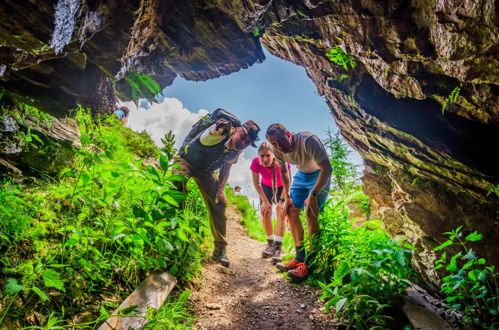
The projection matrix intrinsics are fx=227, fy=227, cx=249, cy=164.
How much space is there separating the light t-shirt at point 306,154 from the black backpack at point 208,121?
986 millimetres

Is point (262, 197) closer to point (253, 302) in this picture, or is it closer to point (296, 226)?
point (296, 226)

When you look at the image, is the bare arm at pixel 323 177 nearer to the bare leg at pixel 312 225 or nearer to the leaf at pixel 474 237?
the bare leg at pixel 312 225

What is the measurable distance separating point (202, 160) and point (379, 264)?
120 inches

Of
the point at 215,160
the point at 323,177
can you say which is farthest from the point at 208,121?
the point at 323,177

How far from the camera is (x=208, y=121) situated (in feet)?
13.9

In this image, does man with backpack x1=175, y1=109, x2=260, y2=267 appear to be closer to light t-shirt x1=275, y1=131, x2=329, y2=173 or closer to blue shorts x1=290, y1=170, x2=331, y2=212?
light t-shirt x1=275, y1=131, x2=329, y2=173

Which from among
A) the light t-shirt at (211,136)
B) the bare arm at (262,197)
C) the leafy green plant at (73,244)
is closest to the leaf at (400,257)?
the leafy green plant at (73,244)

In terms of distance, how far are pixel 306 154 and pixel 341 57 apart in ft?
5.67

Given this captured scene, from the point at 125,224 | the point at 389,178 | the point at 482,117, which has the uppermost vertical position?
the point at 482,117

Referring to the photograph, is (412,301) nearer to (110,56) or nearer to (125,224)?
(125,224)

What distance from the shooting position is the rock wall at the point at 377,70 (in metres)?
2.34

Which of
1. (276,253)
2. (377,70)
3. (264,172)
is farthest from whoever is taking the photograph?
(264,172)

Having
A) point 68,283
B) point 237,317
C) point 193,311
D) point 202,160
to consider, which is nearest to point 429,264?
point 237,317

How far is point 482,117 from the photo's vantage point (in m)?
2.48
